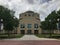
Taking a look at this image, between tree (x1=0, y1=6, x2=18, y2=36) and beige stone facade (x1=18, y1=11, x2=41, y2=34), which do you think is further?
beige stone facade (x1=18, y1=11, x2=41, y2=34)

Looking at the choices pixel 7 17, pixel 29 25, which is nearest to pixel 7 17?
pixel 7 17

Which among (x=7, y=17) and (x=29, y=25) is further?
(x=29, y=25)

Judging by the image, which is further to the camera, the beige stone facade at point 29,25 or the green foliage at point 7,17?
the beige stone facade at point 29,25

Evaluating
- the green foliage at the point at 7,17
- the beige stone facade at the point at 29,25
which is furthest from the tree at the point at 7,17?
the beige stone facade at the point at 29,25

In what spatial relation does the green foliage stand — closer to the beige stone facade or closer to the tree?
the tree

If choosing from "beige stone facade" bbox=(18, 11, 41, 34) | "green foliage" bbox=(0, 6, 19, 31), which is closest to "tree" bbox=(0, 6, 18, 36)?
"green foliage" bbox=(0, 6, 19, 31)

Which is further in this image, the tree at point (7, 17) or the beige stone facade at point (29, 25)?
the beige stone facade at point (29, 25)

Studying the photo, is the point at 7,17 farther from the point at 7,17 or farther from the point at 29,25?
the point at 29,25

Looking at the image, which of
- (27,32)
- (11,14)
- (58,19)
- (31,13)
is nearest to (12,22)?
(11,14)

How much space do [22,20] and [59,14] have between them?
5749 centimetres

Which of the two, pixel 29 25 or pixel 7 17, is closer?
pixel 7 17

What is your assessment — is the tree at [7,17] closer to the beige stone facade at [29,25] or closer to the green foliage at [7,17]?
the green foliage at [7,17]

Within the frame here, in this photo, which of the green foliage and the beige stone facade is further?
the beige stone facade

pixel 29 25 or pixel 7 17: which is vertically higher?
pixel 29 25
